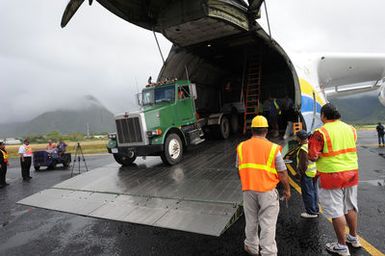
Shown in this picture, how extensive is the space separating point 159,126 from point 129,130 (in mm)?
767

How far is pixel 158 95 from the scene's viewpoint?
25.1 ft

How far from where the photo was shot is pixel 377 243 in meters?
3.60

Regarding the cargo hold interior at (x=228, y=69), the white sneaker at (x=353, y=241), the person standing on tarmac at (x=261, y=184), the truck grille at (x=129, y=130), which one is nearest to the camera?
the person standing on tarmac at (x=261, y=184)

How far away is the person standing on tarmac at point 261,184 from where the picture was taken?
301cm

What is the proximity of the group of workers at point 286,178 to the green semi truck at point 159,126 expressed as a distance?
330 centimetres

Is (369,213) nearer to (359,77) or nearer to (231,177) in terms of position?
(231,177)

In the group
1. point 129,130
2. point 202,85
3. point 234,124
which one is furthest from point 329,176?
point 202,85

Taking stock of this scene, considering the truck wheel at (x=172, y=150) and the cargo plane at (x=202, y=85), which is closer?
the cargo plane at (x=202, y=85)

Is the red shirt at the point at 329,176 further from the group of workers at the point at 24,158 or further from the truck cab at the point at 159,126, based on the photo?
the group of workers at the point at 24,158

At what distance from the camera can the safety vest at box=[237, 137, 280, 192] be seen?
3014 millimetres

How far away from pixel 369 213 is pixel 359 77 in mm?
10424

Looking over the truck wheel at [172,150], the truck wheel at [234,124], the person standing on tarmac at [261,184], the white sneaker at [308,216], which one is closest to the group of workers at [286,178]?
the person standing on tarmac at [261,184]

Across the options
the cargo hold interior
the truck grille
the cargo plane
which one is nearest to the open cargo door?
the cargo plane

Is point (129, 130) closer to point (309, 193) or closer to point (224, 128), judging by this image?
point (309, 193)
